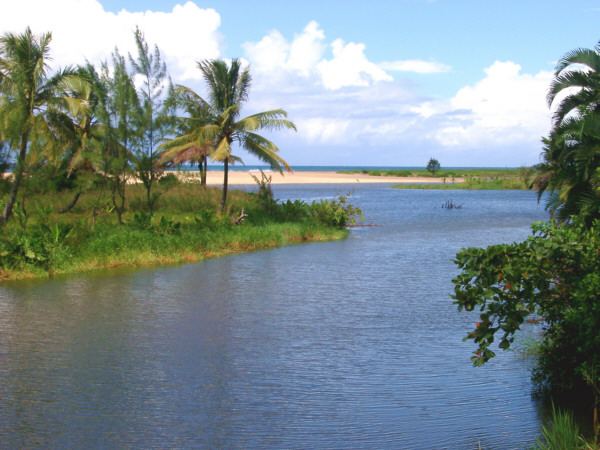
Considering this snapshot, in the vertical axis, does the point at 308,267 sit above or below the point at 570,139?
below

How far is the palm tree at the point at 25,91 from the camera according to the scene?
1778 cm

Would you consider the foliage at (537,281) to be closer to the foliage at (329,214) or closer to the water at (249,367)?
the water at (249,367)

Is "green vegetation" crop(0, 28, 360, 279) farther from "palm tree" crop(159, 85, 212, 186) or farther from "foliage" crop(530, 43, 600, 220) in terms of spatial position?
"foliage" crop(530, 43, 600, 220)

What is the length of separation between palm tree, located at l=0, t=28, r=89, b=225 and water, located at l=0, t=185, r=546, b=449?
482 cm

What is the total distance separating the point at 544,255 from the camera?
6.77 metres

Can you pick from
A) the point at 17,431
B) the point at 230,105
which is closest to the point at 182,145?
the point at 230,105

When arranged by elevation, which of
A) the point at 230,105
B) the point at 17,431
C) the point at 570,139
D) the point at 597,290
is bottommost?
the point at 17,431

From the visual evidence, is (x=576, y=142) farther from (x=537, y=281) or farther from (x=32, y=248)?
(x=32, y=248)

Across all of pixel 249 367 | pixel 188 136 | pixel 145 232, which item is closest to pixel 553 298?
pixel 249 367

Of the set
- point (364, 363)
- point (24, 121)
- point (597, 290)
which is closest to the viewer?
point (597, 290)

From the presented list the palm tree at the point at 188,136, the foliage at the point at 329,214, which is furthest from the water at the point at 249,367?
the foliage at the point at 329,214

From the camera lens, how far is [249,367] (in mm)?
9156

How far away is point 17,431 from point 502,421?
5.39 metres

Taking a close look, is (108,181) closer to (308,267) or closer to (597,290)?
(308,267)
